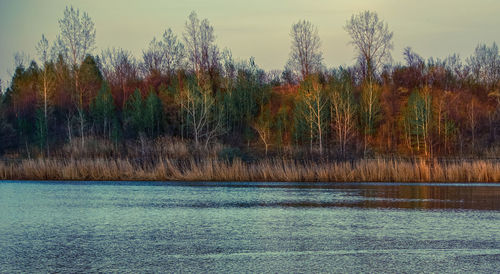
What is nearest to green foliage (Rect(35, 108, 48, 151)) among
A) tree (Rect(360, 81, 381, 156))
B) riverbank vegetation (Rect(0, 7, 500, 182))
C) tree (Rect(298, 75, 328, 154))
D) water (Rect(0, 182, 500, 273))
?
riverbank vegetation (Rect(0, 7, 500, 182))

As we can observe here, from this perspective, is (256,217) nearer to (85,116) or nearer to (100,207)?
(100,207)

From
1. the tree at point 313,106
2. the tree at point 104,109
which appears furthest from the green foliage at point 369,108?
the tree at point 104,109

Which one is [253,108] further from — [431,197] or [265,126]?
[431,197]

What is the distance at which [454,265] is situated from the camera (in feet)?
25.3

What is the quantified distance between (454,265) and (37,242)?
6.14 metres

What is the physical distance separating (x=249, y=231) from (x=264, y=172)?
42.2 feet

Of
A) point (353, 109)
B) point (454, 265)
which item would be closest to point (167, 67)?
point (353, 109)

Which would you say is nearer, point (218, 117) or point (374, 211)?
point (374, 211)

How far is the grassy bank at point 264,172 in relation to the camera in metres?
22.6

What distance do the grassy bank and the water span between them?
14.9ft

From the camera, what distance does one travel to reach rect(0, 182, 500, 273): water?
25.7 feet

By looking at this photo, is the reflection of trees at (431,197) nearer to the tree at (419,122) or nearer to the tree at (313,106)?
the tree at (313,106)

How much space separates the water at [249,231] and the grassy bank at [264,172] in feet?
14.9

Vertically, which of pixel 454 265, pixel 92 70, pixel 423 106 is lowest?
pixel 454 265
